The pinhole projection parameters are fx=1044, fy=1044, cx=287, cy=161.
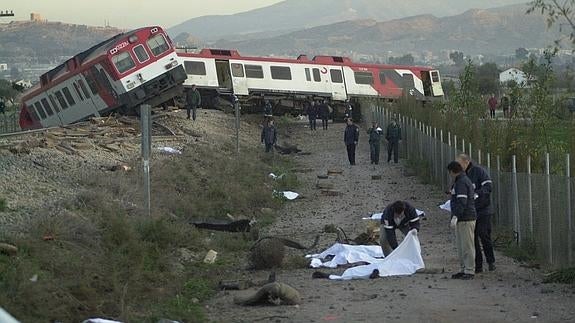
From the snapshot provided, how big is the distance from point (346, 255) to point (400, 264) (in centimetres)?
131

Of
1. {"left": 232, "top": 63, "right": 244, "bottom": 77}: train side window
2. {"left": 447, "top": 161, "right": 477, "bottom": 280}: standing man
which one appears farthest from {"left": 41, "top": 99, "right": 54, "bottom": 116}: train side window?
{"left": 447, "top": 161, "right": 477, "bottom": 280}: standing man

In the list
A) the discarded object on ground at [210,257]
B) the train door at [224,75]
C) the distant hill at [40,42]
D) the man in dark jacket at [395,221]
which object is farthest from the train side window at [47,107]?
the distant hill at [40,42]

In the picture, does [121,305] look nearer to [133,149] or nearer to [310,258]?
[310,258]

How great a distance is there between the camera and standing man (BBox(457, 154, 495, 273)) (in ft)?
50.1

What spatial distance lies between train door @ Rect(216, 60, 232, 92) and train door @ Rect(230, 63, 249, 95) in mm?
208

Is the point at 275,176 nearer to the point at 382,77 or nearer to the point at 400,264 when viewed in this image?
the point at 400,264

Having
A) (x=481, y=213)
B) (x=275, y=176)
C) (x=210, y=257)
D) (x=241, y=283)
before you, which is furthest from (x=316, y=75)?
(x=241, y=283)

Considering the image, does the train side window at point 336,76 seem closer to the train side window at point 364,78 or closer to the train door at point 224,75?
the train side window at point 364,78

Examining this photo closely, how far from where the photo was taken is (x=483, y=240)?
50.3 feet

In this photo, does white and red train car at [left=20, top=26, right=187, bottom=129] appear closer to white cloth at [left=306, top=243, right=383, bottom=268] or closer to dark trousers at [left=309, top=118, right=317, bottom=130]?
dark trousers at [left=309, top=118, right=317, bottom=130]

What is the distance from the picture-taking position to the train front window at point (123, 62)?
130 ft

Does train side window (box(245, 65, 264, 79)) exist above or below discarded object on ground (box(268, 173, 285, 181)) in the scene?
above

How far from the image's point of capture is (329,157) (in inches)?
1578

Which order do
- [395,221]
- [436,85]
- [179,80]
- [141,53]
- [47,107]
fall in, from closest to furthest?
1. [395,221]
2. [141,53]
3. [179,80]
4. [47,107]
5. [436,85]
